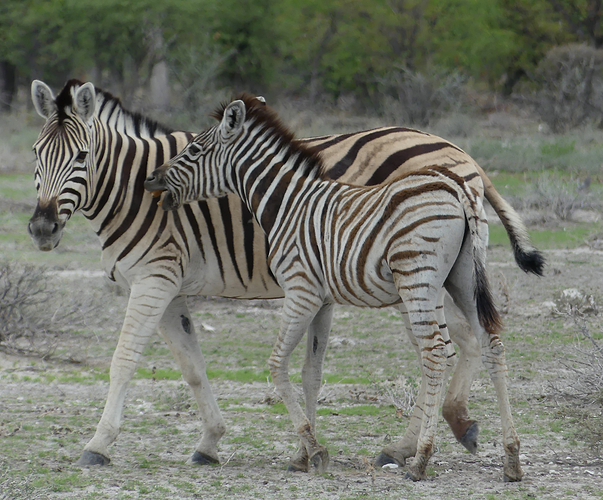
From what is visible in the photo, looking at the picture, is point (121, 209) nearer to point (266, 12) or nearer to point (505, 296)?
point (505, 296)

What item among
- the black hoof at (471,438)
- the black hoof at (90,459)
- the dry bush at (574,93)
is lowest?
the black hoof at (90,459)

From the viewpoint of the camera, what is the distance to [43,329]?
8078mm

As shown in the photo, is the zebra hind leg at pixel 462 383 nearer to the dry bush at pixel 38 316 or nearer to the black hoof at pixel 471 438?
the black hoof at pixel 471 438

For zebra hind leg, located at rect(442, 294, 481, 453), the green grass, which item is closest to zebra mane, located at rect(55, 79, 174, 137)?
zebra hind leg, located at rect(442, 294, 481, 453)

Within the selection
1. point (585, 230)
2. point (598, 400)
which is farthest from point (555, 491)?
point (585, 230)

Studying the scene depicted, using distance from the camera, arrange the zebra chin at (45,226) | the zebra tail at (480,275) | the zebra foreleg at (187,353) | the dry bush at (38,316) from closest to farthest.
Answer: the zebra tail at (480,275) < the zebra chin at (45,226) < the zebra foreleg at (187,353) < the dry bush at (38,316)

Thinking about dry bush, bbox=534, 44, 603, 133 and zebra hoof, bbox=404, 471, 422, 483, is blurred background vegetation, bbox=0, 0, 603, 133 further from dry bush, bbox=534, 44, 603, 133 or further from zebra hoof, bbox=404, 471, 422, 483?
zebra hoof, bbox=404, 471, 422, 483

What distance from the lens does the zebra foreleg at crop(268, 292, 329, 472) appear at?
186 inches

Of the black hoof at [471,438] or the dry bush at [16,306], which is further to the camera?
the dry bush at [16,306]

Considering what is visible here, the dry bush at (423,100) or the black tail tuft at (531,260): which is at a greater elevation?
the black tail tuft at (531,260)

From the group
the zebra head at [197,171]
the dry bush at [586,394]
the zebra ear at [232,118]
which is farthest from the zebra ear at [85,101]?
the dry bush at [586,394]

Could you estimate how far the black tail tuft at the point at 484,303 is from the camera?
14.3 ft

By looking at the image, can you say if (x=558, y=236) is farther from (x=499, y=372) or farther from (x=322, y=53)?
(x=322, y=53)

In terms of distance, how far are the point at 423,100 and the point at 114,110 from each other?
20780 mm
